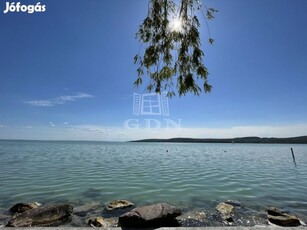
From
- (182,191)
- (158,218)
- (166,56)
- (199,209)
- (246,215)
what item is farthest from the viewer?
(182,191)

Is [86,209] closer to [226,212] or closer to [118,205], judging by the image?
[118,205]

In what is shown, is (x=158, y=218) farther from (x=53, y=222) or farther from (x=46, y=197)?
(x=46, y=197)

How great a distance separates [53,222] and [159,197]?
6167 millimetres

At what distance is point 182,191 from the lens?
14938 mm

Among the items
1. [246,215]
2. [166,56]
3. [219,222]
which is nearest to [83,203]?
[219,222]

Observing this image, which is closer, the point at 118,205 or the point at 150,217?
the point at 150,217

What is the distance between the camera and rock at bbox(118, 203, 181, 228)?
19.8ft

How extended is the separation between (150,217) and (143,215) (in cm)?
21

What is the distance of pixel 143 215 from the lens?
6.29m

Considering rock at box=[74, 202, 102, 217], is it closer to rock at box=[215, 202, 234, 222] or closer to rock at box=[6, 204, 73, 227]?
rock at box=[6, 204, 73, 227]

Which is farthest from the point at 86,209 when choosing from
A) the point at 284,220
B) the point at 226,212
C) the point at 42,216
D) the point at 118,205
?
the point at 284,220

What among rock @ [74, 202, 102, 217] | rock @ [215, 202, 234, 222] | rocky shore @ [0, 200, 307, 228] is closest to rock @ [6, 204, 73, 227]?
rocky shore @ [0, 200, 307, 228]

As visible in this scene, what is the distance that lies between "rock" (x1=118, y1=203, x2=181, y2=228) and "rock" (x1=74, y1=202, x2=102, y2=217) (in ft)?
14.7

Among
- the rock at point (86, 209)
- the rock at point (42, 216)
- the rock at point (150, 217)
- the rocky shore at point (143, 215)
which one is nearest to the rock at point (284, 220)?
the rocky shore at point (143, 215)
